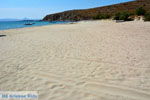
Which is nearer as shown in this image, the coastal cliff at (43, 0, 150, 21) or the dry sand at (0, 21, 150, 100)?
the dry sand at (0, 21, 150, 100)

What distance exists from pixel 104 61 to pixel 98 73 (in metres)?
1.01

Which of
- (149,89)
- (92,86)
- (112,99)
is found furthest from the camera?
(92,86)

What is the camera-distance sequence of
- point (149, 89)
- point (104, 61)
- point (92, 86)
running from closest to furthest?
point (149, 89), point (92, 86), point (104, 61)

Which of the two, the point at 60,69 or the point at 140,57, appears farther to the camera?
the point at 140,57

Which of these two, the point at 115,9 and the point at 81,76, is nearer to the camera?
the point at 81,76

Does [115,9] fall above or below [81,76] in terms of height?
above

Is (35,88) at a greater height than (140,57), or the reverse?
(140,57)

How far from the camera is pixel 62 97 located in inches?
101

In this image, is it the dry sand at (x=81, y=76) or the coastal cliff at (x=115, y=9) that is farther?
the coastal cliff at (x=115, y=9)

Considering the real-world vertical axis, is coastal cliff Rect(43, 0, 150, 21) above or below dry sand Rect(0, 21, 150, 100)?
above

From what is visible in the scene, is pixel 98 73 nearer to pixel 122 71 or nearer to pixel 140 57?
pixel 122 71

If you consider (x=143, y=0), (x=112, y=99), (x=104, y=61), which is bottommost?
(x=112, y=99)

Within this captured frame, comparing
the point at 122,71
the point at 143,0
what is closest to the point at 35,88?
the point at 122,71

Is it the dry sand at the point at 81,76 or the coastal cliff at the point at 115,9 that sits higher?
the coastal cliff at the point at 115,9
